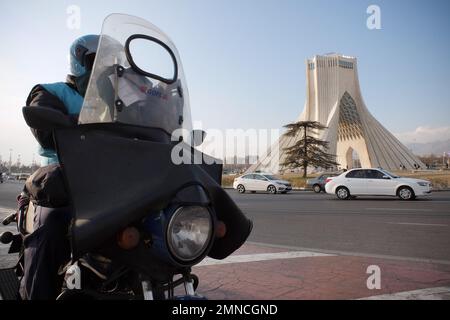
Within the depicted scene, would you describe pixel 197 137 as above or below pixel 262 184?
above

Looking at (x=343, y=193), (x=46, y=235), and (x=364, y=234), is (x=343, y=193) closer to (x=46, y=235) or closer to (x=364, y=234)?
(x=364, y=234)

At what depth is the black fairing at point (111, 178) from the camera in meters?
1.51

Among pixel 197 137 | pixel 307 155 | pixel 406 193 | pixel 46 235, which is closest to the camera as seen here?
pixel 46 235

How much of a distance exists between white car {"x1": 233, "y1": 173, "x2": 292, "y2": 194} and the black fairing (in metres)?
23.2

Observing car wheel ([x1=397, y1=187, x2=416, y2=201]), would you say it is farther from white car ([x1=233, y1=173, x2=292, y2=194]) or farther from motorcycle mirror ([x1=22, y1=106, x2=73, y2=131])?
motorcycle mirror ([x1=22, y1=106, x2=73, y2=131])

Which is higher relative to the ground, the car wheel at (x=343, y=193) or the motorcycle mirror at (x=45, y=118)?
the motorcycle mirror at (x=45, y=118)

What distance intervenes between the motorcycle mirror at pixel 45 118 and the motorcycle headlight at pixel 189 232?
65 cm

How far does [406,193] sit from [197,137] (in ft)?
53.8

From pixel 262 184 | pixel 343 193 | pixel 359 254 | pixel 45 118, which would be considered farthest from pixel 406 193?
pixel 45 118

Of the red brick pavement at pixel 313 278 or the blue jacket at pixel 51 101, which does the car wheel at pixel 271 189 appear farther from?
the blue jacket at pixel 51 101

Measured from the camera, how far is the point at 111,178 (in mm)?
1625

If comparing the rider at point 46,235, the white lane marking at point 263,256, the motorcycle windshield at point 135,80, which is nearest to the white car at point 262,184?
the white lane marking at point 263,256

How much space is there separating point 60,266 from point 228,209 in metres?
0.90
